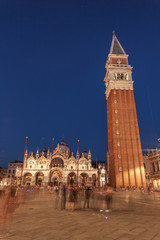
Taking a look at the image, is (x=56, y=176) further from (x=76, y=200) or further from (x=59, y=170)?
(x=76, y=200)

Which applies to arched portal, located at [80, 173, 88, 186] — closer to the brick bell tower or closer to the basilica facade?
the basilica facade

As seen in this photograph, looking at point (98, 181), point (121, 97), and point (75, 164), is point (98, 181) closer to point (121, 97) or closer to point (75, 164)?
point (75, 164)

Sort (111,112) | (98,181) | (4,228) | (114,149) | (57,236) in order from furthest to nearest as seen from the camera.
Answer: (98,181), (111,112), (114,149), (4,228), (57,236)

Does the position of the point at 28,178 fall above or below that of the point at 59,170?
below

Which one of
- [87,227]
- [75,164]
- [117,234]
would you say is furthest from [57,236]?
[75,164]

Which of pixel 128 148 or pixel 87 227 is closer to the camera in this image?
pixel 87 227

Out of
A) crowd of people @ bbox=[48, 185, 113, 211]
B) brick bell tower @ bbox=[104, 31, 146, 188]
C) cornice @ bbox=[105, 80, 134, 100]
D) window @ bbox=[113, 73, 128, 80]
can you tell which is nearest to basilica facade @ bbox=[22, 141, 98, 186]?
brick bell tower @ bbox=[104, 31, 146, 188]

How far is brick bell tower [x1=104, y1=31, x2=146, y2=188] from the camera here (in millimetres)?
43944

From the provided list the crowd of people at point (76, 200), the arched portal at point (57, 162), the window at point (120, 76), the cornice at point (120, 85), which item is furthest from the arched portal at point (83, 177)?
the crowd of people at point (76, 200)

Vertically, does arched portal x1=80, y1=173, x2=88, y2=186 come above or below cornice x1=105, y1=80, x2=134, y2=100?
below

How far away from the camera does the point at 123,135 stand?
47875mm

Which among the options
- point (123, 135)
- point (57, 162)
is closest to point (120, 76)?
point (123, 135)

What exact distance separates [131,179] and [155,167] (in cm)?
814

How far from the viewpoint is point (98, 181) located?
6175cm
